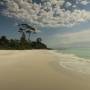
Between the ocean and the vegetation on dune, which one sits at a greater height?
the vegetation on dune

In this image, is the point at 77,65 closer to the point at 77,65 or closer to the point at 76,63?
the point at 77,65

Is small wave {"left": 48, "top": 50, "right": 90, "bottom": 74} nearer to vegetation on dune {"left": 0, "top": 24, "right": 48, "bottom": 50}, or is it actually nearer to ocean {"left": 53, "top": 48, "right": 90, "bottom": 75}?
ocean {"left": 53, "top": 48, "right": 90, "bottom": 75}

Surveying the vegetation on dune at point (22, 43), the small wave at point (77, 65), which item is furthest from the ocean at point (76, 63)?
the vegetation on dune at point (22, 43)

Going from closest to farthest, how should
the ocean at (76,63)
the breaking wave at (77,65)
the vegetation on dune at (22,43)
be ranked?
the breaking wave at (77,65)
the ocean at (76,63)
the vegetation on dune at (22,43)

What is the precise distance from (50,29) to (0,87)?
918cm

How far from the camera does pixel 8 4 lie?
10.8 metres

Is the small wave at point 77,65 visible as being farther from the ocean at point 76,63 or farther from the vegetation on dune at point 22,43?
the vegetation on dune at point 22,43

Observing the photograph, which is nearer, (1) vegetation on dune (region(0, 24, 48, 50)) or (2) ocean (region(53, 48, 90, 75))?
(2) ocean (region(53, 48, 90, 75))

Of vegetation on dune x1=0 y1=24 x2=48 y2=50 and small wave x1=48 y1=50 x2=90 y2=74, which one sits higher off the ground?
vegetation on dune x1=0 y1=24 x2=48 y2=50

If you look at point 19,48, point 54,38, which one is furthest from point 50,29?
point 19,48

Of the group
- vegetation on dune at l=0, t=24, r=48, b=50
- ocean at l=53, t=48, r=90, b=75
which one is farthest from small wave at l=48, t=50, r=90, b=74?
vegetation on dune at l=0, t=24, r=48, b=50

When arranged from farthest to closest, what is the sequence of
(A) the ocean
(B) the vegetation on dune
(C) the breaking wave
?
(B) the vegetation on dune
(A) the ocean
(C) the breaking wave

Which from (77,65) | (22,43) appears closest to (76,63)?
(77,65)

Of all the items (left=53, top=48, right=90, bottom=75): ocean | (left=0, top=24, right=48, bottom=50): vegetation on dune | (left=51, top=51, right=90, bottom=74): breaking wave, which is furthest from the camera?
(left=0, top=24, right=48, bottom=50): vegetation on dune
